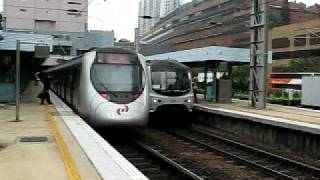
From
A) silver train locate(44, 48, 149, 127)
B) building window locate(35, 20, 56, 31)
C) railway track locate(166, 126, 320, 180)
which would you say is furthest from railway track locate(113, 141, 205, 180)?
building window locate(35, 20, 56, 31)

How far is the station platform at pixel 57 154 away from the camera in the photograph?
825 centimetres

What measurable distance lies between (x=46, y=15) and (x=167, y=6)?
3727 centimetres

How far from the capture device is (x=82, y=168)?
346 inches

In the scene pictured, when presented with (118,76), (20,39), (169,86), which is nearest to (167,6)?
(20,39)

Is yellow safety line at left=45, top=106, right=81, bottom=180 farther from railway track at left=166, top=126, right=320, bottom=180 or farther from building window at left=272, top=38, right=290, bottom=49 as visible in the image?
building window at left=272, top=38, right=290, bottom=49

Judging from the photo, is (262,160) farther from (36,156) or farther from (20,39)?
(20,39)

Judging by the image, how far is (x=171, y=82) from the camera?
21562 mm

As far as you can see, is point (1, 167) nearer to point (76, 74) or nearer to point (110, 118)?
point (110, 118)

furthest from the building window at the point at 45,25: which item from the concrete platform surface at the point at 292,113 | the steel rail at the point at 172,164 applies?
the steel rail at the point at 172,164

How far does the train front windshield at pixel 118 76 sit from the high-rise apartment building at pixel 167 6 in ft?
95.7

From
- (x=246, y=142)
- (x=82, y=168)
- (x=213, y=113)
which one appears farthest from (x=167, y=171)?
(x=213, y=113)

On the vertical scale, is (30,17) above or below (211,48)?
above

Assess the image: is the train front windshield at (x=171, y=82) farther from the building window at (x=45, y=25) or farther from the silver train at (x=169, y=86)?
the building window at (x=45, y=25)

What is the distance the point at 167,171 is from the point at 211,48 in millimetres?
14647
